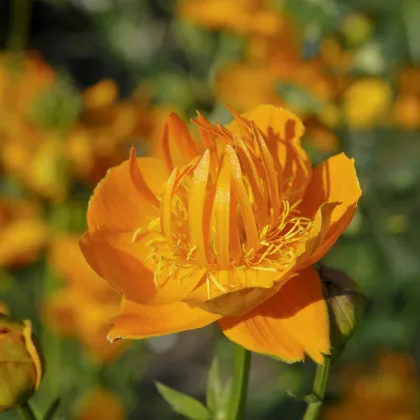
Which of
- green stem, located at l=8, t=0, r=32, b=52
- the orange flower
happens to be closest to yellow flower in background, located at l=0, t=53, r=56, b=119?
the orange flower

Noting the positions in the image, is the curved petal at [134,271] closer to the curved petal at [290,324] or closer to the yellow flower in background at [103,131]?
the curved petal at [290,324]

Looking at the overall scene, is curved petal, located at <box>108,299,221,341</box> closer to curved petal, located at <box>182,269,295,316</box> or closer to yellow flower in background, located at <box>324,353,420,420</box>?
curved petal, located at <box>182,269,295,316</box>

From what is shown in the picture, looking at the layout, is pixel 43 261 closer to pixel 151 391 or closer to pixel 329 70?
pixel 151 391

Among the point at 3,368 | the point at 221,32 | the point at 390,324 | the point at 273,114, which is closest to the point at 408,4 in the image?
the point at 221,32

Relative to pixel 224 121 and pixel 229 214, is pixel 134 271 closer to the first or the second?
pixel 229 214

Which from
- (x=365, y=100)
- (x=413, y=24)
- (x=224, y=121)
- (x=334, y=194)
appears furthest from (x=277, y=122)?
(x=413, y=24)
